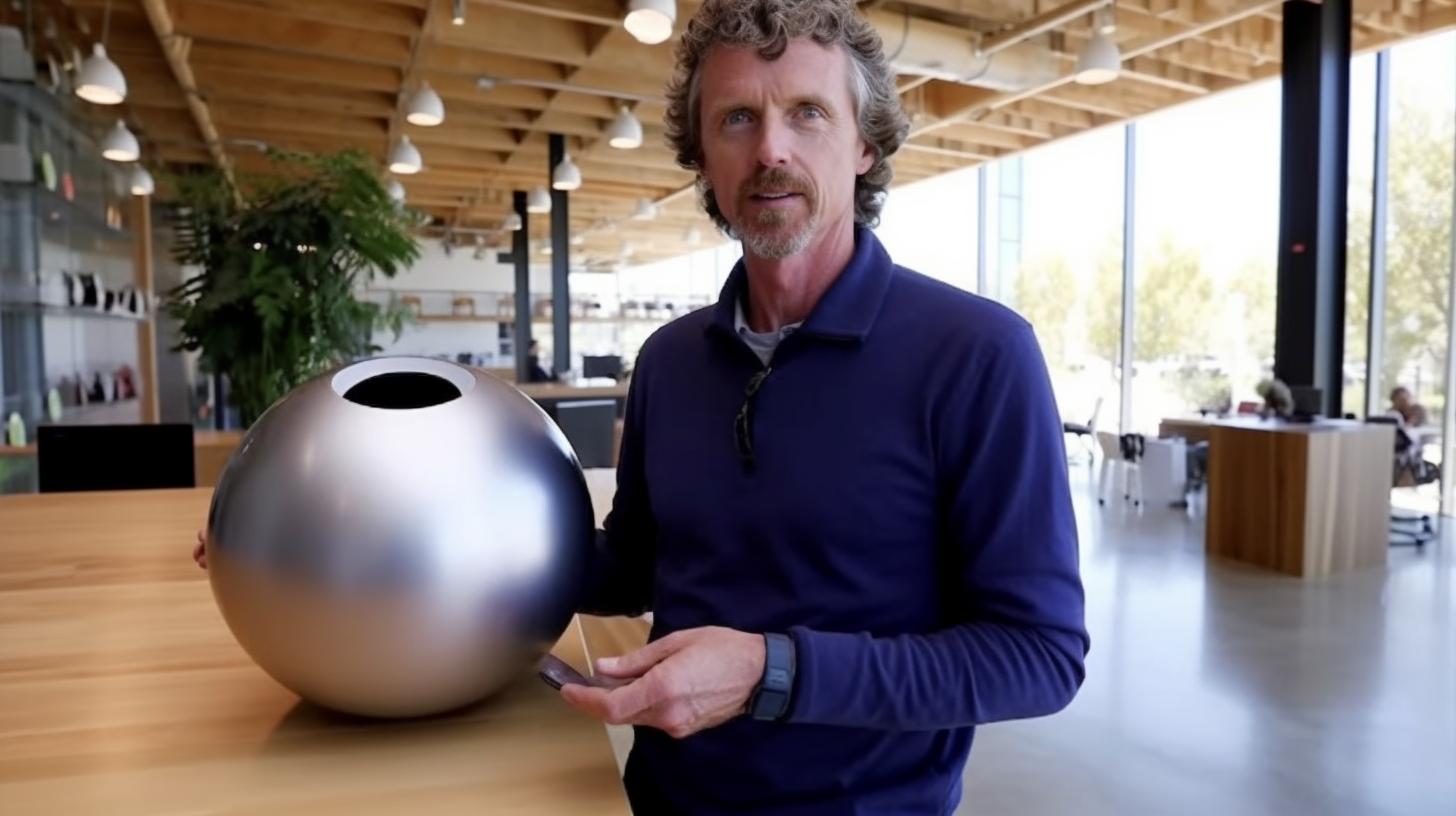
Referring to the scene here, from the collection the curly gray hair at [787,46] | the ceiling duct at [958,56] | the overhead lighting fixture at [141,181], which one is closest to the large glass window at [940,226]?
the ceiling duct at [958,56]

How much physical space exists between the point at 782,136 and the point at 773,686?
21.8 inches

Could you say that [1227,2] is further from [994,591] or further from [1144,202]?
[994,591]

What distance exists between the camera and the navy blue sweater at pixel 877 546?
2.62 feet

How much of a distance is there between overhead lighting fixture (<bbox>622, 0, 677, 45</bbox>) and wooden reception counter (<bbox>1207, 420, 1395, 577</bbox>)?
4.07m

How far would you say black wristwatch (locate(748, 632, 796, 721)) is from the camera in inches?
28.8

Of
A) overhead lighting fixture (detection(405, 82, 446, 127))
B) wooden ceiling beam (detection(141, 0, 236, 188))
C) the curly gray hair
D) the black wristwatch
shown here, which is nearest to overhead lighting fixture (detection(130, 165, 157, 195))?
wooden ceiling beam (detection(141, 0, 236, 188))

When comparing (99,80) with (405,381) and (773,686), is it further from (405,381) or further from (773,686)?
(773,686)

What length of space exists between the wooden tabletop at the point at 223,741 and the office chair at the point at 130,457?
5.37ft

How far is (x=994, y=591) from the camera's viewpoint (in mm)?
827

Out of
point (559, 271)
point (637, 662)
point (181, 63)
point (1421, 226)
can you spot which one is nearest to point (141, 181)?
point (181, 63)

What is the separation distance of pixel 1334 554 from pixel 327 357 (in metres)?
5.51

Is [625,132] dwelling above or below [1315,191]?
above

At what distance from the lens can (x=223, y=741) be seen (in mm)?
757

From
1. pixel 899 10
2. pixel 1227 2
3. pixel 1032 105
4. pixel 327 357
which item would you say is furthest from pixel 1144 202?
pixel 327 357
